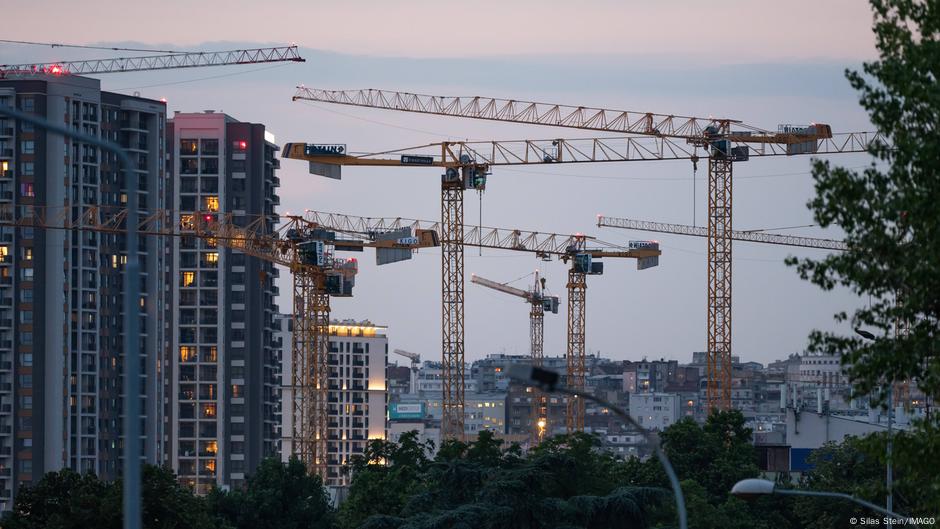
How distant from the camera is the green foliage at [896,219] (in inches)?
1320

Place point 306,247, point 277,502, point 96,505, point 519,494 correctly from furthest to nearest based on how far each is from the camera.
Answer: point 306,247
point 277,502
point 96,505
point 519,494

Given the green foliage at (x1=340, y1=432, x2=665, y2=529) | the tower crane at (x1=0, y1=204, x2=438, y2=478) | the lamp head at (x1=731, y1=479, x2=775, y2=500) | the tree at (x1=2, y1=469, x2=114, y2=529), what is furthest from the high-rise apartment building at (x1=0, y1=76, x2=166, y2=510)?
the lamp head at (x1=731, y1=479, x2=775, y2=500)

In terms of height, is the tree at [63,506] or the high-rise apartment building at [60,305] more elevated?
the high-rise apartment building at [60,305]

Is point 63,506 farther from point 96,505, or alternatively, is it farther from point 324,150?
point 324,150

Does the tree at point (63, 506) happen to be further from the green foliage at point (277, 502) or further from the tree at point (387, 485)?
the green foliage at point (277, 502)

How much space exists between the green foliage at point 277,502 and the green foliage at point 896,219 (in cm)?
8164

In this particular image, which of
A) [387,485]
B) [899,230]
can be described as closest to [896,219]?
[899,230]

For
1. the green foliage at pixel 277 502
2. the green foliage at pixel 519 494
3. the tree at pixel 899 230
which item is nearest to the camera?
the tree at pixel 899 230

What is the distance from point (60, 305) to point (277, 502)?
50918mm

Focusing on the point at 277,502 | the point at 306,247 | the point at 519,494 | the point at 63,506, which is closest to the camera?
the point at 519,494

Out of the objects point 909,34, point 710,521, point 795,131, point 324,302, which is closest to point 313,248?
point 324,302

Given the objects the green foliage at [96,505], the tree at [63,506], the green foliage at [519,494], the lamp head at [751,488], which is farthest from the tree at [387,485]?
the lamp head at [751,488]

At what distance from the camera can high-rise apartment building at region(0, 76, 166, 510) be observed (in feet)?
512

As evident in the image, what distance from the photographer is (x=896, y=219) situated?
34.2m
